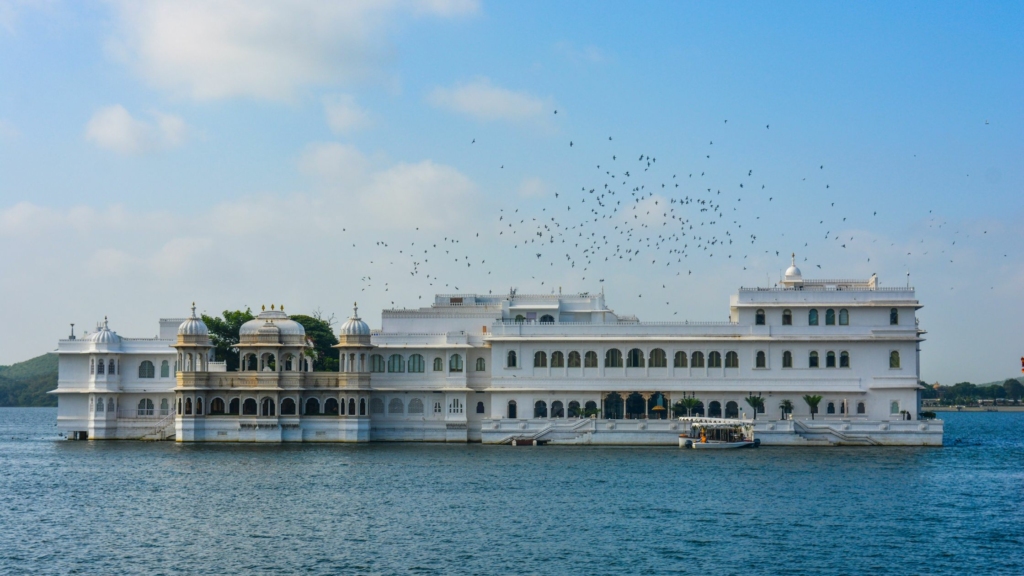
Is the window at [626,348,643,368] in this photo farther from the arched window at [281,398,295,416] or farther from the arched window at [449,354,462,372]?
the arched window at [281,398,295,416]

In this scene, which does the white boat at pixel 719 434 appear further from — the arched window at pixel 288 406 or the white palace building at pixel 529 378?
the arched window at pixel 288 406

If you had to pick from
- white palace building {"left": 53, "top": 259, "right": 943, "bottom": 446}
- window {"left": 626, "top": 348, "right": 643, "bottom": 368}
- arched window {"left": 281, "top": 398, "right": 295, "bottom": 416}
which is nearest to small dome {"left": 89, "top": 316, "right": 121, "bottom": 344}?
white palace building {"left": 53, "top": 259, "right": 943, "bottom": 446}

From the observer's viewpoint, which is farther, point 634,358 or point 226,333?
point 226,333

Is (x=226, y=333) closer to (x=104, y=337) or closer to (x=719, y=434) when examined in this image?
(x=104, y=337)

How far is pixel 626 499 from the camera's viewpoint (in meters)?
40.3

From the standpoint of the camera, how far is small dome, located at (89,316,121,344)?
67062 millimetres

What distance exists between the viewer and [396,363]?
6588 cm

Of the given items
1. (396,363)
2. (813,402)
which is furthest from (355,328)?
(813,402)

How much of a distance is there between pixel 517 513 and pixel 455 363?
27917 millimetres

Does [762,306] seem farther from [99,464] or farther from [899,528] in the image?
[99,464]

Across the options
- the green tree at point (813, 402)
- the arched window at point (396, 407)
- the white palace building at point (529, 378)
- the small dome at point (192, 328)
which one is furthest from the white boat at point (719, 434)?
the small dome at point (192, 328)

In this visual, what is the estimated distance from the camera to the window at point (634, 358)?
62812 millimetres

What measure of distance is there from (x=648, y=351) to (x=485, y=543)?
3109 centimetres

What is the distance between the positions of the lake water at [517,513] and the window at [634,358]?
7.48 m
